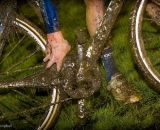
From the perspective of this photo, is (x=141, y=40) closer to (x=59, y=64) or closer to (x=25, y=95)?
(x=59, y=64)

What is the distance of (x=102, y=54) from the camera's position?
168 inches

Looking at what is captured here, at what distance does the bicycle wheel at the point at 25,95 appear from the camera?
4293 mm

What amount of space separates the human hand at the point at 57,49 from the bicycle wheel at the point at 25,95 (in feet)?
0.61

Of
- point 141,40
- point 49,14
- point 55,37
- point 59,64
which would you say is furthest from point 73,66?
point 141,40

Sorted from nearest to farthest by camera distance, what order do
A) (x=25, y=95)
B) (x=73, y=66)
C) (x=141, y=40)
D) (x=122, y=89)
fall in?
(x=141, y=40), (x=73, y=66), (x=122, y=89), (x=25, y=95)

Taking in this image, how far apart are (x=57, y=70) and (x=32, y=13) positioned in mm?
1961

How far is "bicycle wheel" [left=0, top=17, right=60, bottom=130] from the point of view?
14.1 ft

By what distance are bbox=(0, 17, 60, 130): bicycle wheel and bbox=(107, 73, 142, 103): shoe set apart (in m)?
0.58

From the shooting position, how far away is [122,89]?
422 cm

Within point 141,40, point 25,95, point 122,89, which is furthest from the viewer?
point 25,95

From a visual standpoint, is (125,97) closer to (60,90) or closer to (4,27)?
(60,90)

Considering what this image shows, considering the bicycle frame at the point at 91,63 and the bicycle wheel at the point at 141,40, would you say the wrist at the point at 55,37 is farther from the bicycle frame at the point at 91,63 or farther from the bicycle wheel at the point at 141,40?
the bicycle wheel at the point at 141,40

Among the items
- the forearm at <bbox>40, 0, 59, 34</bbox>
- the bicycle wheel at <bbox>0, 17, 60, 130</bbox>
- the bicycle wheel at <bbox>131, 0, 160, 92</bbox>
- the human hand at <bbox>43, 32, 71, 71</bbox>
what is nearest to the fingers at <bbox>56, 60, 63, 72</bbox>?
the human hand at <bbox>43, 32, 71, 71</bbox>

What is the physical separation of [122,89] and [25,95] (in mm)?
1045
